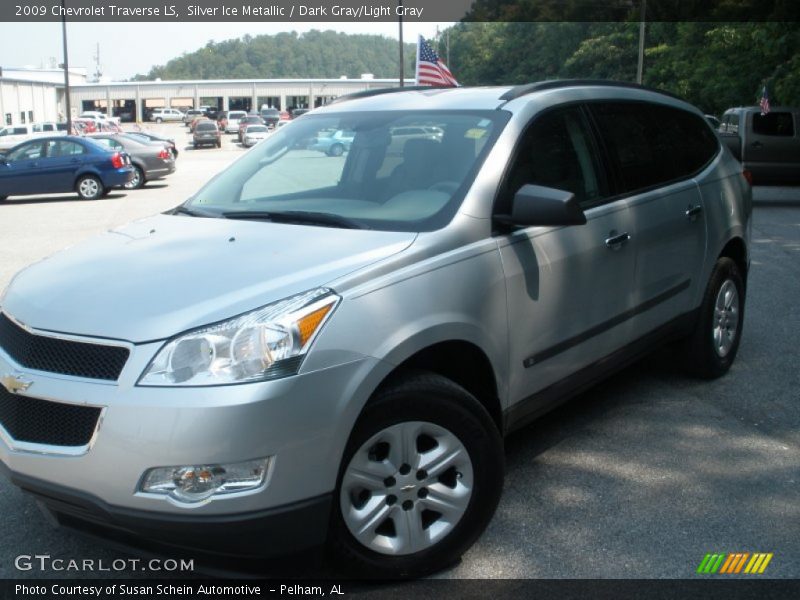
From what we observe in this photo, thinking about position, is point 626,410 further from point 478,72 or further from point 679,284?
point 478,72

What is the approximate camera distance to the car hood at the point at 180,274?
292 centimetres

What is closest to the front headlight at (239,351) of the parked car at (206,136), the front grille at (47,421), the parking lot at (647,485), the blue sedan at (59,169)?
the front grille at (47,421)

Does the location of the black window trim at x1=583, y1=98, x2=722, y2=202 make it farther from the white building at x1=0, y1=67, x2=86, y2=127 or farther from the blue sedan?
the white building at x1=0, y1=67, x2=86, y2=127

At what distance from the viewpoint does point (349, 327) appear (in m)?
2.97

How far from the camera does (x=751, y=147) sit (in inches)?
700

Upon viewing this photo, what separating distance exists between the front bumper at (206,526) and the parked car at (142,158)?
2211cm

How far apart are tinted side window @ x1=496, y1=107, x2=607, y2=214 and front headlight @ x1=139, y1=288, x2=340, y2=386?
1233mm

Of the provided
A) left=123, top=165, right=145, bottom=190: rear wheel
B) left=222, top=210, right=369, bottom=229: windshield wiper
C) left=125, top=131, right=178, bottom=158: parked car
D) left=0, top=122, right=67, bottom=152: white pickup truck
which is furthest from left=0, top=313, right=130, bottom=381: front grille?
left=0, top=122, right=67, bottom=152: white pickup truck

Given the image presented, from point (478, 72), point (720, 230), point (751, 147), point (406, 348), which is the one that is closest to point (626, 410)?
point (720, 230)

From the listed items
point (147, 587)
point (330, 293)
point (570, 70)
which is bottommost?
point (147, 587)

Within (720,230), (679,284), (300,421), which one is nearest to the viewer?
(300,421)

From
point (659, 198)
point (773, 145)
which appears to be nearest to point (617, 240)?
point (659, 198)

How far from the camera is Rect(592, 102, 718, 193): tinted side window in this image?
4652mm

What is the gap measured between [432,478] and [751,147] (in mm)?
16471
